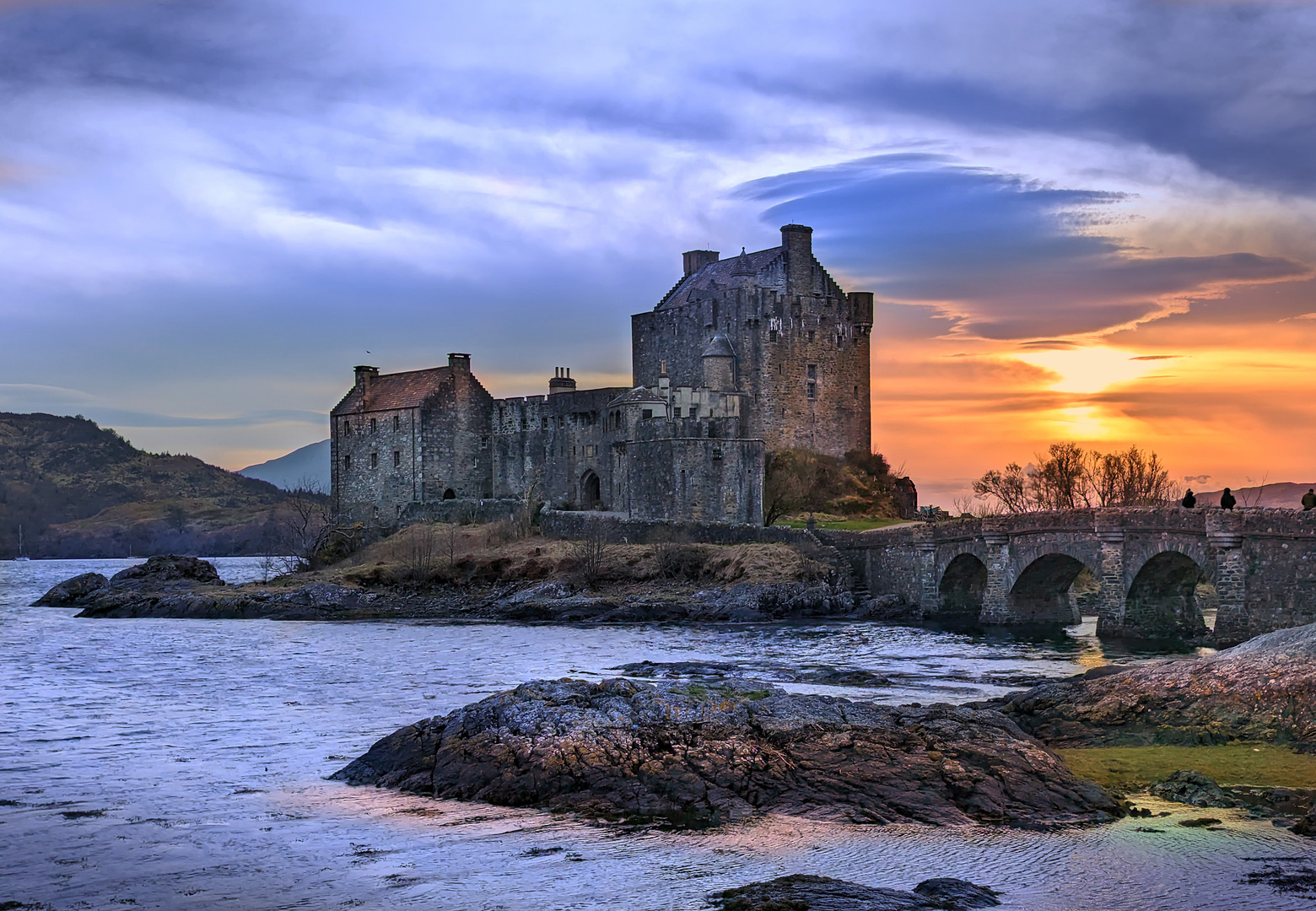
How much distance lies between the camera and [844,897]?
12320mm

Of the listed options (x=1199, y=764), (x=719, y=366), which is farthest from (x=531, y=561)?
(x=1199, y=764)

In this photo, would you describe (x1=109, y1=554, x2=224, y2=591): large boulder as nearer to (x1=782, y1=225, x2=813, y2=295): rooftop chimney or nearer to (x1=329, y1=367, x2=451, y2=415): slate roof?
(x1=329, y1=367, x2=451, y2=415): slate roof

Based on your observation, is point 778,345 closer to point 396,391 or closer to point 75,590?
point 396,391

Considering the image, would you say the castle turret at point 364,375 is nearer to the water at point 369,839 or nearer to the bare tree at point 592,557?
the bare tree at point 592,557

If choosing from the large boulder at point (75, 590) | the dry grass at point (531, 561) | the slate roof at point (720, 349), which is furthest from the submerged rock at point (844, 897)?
Answer: the large boulder at point (75, 590)

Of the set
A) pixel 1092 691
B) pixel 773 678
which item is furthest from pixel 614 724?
pixel 773 678

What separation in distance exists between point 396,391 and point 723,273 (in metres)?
21.0

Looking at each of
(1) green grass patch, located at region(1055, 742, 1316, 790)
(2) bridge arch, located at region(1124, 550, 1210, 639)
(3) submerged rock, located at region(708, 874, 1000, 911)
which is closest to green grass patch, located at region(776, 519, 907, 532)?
(2) bridge arch, located at region(1124, 550, 1210, 639)

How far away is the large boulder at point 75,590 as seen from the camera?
67000 mm

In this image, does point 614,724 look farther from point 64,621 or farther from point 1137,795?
point 64,621

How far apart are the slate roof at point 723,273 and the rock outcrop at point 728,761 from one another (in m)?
59.2

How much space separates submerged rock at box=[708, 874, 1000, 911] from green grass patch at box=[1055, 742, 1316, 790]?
5.02m

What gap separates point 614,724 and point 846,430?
61.1 metres

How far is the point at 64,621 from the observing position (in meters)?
56.3
